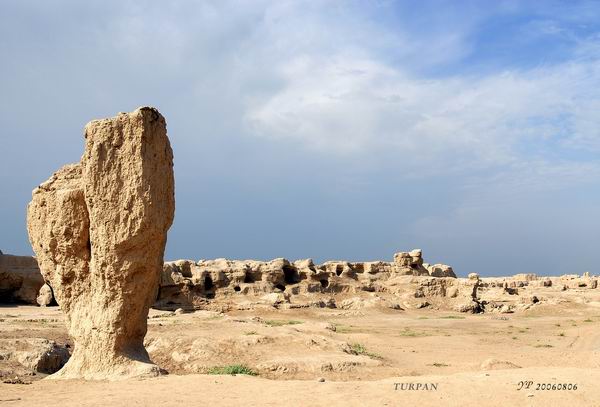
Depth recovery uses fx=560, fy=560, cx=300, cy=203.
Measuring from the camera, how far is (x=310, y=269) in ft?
99.7

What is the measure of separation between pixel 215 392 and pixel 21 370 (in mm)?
4946

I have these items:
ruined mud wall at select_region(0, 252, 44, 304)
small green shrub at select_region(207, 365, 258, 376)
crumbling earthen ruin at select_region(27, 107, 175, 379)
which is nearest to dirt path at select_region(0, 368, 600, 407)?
crumbling earthen ruin at select_region(27, 107, 175, 379)

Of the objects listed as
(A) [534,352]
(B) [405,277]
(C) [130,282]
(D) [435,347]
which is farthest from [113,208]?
(B) [405,277]

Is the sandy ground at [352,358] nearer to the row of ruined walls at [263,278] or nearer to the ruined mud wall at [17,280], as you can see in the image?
the ruined mud wall at [17,280]

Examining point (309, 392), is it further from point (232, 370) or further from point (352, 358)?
point (352, 358)

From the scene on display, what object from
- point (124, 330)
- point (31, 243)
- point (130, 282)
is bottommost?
point (124, 330)

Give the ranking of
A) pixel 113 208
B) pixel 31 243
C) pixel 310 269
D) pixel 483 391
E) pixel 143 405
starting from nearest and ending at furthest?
pixel 143 405
pixel 483 391
pixel 113 208
pixel 31 243
pixel 310 269

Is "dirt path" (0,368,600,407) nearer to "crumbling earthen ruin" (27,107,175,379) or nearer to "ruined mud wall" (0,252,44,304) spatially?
"crumbling earthen ruin" (27,107,175,379)

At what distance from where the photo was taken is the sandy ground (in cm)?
720

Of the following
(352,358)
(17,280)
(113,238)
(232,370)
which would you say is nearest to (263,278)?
(17,280)

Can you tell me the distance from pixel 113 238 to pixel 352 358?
255 inches

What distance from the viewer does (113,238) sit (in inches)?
357

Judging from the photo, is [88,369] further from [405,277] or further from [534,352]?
[405,277]

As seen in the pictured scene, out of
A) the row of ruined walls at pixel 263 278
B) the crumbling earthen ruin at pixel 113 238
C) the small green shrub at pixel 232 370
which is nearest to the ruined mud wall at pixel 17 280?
the row of ruined walls at pixel 263 278
